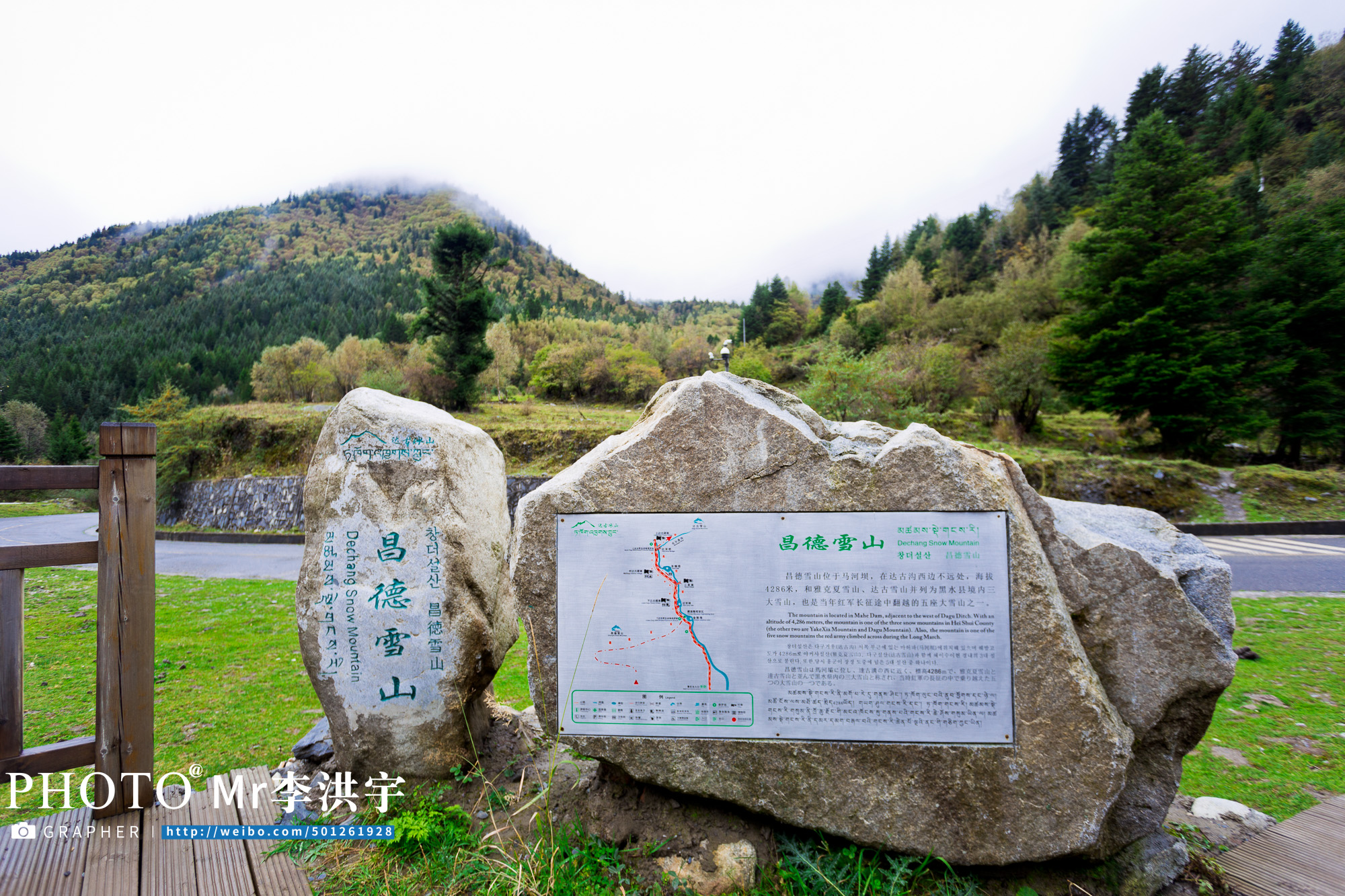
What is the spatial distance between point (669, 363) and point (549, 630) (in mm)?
36804

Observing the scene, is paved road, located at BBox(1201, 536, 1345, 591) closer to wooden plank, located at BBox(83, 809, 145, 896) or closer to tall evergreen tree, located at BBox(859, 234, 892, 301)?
wooden plank, located at BBox(83, 809, 145, 896)

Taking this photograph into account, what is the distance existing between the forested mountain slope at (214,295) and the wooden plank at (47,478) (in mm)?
26325

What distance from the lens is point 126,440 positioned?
9.66 feet

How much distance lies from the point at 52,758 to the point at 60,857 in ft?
1.55

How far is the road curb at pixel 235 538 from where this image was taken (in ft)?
54.3

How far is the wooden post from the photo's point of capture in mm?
2922

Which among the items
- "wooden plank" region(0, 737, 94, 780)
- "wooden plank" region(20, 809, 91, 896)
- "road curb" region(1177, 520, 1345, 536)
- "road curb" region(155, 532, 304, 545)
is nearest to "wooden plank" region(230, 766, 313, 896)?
"wooden plank" region(20, 809, 91, 896)

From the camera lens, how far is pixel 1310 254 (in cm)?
1828

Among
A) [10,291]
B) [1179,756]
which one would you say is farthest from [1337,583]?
[10,291]

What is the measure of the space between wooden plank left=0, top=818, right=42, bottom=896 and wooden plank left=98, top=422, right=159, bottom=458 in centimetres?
200

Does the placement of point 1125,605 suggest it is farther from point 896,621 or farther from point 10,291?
point 10,291

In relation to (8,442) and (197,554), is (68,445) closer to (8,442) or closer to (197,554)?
(8,442)

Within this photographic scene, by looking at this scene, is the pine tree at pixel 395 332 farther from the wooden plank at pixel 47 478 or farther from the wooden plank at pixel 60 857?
the wooden plank at pixel 60 857

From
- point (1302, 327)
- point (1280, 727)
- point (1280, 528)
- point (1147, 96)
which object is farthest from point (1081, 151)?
point (1280, 727)
